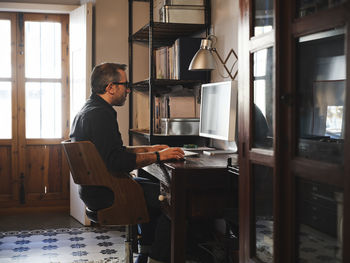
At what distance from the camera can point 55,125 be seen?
5.18 meters

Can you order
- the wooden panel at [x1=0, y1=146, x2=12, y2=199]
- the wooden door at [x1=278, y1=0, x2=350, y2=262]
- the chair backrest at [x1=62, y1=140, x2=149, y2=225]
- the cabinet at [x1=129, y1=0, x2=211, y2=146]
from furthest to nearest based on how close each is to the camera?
the wooden panel at [x1=0, y1=146, x2=12, y2=199] < the cabinet at [x1=129, y1=0, x2=211, y2=146] < the chair backrest at [x1=62, y1=140, x2=149, y2=225] < the wooden door at [x1=278, y1=0, x2=350, y2=262]

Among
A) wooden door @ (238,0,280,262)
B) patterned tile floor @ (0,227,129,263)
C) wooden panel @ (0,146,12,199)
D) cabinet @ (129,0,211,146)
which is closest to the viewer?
wooden door @ (238,0,280,262)

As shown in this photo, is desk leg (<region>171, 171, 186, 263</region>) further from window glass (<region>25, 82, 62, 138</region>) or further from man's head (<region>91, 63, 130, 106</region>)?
window glass (<region>25, 82, 62, 138</region>)

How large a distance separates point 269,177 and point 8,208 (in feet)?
13.6

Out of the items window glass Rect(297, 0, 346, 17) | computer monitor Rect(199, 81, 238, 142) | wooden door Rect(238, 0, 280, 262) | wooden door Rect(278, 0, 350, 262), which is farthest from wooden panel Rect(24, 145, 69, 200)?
A: window glass Rect(297, 0, 346, 17)

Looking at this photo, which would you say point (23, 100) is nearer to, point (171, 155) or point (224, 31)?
point (224, 31)

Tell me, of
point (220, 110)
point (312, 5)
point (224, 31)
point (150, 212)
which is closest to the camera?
point (312, 5)

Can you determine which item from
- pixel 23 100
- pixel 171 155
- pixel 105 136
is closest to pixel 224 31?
pixel 171 155

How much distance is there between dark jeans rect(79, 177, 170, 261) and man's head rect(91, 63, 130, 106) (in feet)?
1.87

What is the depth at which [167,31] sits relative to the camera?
3.98m

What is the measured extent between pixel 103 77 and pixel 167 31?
128 centimetres

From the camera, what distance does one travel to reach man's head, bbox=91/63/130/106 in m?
2.86

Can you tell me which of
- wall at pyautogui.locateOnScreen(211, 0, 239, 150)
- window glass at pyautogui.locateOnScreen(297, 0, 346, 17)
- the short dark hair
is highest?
wall at pyautogui.locateOnScreen(211, 0, 239, 150)

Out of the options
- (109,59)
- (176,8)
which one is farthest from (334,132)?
(109,59)
